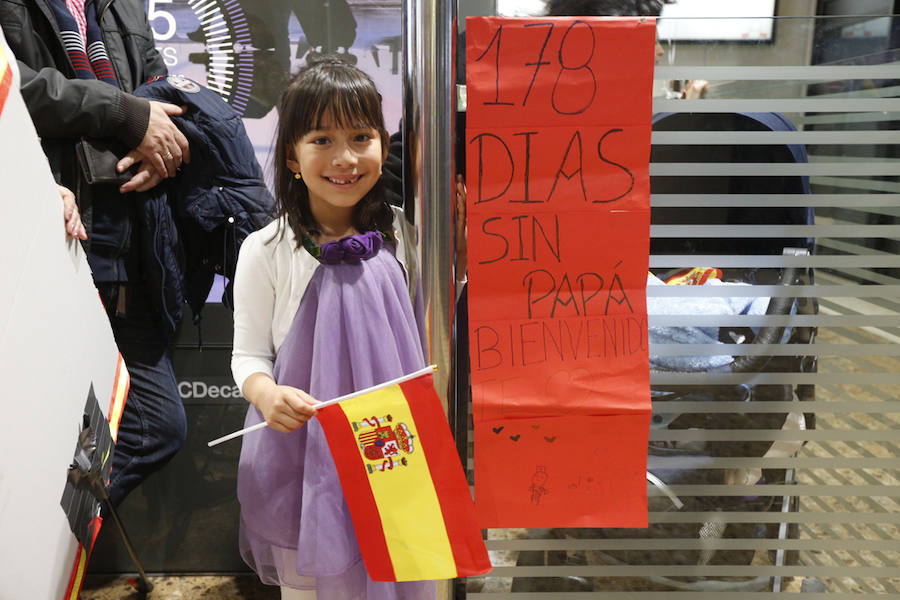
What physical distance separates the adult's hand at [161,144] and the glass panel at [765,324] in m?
1.11

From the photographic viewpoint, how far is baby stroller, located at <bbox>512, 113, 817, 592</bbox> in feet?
4.29

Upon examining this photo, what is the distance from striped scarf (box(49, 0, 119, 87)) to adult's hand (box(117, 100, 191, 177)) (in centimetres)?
15

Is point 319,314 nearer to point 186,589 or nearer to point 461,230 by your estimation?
point 461,230

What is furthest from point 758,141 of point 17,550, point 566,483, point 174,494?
point 174,494

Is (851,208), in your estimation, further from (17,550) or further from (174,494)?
(174,494)

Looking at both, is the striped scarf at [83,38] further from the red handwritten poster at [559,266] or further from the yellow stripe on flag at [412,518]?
the yellow stripe on flag at [412,518]

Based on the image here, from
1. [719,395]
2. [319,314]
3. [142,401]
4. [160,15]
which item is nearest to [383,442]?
[319,314]

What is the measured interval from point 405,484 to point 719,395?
69 centimetres

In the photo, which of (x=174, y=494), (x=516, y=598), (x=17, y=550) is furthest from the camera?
(x=174, y=494)

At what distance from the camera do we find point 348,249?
119cm

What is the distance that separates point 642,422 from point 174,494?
4.87 feet

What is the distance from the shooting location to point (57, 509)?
1.10 metres

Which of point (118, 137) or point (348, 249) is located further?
point (118, 137)

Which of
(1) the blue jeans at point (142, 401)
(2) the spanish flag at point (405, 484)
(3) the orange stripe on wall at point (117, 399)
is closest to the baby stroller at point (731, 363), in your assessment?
(2) the spanish flag at point (405, 484)
